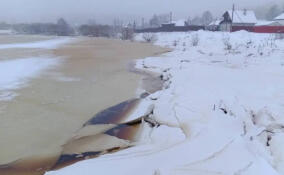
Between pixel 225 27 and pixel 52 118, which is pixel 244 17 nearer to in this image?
pixel 225 27

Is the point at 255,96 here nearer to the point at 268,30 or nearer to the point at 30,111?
the point at 30,111

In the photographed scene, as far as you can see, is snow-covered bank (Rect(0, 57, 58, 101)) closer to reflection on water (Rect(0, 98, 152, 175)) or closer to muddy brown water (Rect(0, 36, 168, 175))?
muddy brown water (Rect(0, 36, 168, 175))

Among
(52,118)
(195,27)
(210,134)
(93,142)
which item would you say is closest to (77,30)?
(195,27)

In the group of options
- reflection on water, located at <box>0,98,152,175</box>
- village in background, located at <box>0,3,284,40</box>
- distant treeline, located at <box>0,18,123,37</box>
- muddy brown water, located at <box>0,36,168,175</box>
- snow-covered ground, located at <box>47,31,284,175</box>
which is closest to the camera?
snow-covered ground, located at <box>47,31,284,175</box>

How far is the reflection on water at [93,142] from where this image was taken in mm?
3684

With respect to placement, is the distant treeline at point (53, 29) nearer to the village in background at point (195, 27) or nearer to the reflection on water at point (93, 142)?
the village in background at point (195, 27)

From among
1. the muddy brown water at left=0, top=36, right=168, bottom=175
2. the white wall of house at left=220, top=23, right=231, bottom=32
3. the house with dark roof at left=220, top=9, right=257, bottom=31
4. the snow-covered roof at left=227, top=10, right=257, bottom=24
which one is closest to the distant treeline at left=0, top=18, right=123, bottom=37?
the white wall of house at left=220, top=23, right=231, bottom=32

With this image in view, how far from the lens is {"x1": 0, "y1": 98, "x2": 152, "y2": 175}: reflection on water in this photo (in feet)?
12.1

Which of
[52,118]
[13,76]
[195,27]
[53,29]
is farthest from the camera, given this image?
[53,29]

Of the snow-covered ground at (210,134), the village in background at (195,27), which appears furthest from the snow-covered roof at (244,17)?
the snow-covered ground at (210,134)

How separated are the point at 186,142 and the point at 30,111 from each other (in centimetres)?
360

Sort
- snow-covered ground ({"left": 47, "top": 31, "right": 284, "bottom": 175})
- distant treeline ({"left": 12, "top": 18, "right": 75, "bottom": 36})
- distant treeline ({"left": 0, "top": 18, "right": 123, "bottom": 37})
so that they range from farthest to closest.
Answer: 1. distant treeline ({"left": 12, "top": 18, "right": 75, "bottom": 36})
2. distant treeline ({"left": 0, "top": 18, "right": 123, "bottom": 37})
3. snow-covered ground ({"left": 47, "top": 31, "right": 284, "bottom": 175})

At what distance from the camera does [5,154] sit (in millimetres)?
3955

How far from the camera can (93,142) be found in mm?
4457
